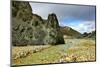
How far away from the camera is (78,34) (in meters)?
2.89

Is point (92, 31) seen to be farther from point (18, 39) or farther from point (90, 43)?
point (18, 39)

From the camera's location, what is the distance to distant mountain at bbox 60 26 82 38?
280 centimetres

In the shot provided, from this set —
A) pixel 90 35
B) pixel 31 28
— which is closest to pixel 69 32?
pixel 90 35

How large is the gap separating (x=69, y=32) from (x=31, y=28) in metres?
0.57

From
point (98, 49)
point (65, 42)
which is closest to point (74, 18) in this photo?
point (65, 42)

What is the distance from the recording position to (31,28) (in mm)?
2652

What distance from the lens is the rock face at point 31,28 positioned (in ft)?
8.42

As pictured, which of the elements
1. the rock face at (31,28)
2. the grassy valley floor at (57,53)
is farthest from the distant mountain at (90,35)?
the rock face at (31,28)

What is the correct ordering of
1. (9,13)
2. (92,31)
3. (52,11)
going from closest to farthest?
(9,13) → (52,11) → (92,31)

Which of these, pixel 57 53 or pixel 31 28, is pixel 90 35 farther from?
pixel 31 28

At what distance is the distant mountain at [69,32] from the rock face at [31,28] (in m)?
0.07

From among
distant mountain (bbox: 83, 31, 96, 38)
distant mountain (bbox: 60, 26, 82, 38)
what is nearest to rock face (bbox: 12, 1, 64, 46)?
distant mountain (bbox: 60, 26, 82, 38)

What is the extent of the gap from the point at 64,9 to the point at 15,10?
2.34ft

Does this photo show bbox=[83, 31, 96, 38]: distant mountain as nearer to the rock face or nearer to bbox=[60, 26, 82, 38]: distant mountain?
bbox=[60, 26, 82, 38]: distant mountain
